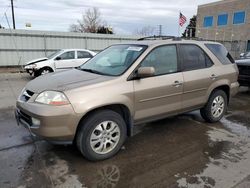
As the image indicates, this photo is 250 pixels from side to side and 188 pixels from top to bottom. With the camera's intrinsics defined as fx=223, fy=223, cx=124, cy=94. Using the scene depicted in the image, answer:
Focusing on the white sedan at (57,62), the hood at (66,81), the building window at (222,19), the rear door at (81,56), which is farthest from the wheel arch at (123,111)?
the building window at (222,19)

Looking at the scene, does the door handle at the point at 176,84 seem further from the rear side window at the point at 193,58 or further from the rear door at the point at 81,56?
the rear door at the point at 81,56

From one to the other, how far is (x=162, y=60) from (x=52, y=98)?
6.28 feet

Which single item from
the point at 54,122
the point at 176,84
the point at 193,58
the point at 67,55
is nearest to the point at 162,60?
the point at 176,84

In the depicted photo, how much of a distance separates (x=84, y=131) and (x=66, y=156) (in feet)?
2.16

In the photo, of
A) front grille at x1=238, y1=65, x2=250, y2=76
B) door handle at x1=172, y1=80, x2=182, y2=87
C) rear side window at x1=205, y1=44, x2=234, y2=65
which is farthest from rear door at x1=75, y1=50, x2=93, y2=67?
door handle at x1=172, y1=80, x2=182, y2=87

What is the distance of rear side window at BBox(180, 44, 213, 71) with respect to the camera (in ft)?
13.2

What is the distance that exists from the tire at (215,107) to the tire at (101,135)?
6.93 ft

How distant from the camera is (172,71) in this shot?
3.84 meters

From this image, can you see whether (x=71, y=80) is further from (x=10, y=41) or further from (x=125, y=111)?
(x=10, y=41)

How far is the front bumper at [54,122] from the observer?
2.78 meters

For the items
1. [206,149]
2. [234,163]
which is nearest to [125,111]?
[206,149]

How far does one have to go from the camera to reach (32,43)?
580 inches

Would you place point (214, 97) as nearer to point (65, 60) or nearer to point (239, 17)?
point (65, 60)

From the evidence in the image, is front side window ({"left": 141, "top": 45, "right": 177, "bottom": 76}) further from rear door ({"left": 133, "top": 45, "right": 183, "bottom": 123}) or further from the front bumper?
the front bumper
